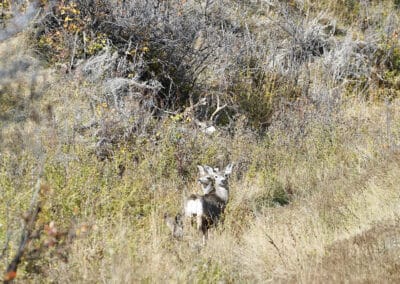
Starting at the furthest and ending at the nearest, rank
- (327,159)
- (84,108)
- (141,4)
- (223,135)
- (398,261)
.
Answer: (141,4), (223,135), (327,159), (84,108), (398,261)

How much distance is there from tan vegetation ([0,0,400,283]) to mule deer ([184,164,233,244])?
0.48ft

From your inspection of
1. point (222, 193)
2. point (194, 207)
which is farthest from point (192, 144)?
point (194, 207)

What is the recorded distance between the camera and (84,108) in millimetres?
8094

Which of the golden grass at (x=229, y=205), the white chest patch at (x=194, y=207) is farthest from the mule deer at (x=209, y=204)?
the golden grass at (x=229, y=205)

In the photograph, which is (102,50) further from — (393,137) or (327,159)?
(393,137)

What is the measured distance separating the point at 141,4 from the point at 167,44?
86 cm

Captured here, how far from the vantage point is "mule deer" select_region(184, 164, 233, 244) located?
241 inches

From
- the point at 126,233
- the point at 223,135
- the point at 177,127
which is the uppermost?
the point at 126,233

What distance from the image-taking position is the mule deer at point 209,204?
241 inches

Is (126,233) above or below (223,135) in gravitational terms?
above

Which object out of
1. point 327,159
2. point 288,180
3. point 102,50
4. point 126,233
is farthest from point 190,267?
point 102,50

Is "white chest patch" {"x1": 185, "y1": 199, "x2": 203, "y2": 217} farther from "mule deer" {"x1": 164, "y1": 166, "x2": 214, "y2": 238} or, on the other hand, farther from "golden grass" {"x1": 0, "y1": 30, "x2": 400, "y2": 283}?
"golden grass" {"x1": 0, "y1": 30, "x2": 400, "y2": 283}

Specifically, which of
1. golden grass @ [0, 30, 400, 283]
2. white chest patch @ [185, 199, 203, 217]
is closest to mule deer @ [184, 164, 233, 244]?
white chest patch @ [185, 199, 203, 217]

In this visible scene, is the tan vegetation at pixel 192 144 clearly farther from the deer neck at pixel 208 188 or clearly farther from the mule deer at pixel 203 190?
the deer neck at pixel 208 188
